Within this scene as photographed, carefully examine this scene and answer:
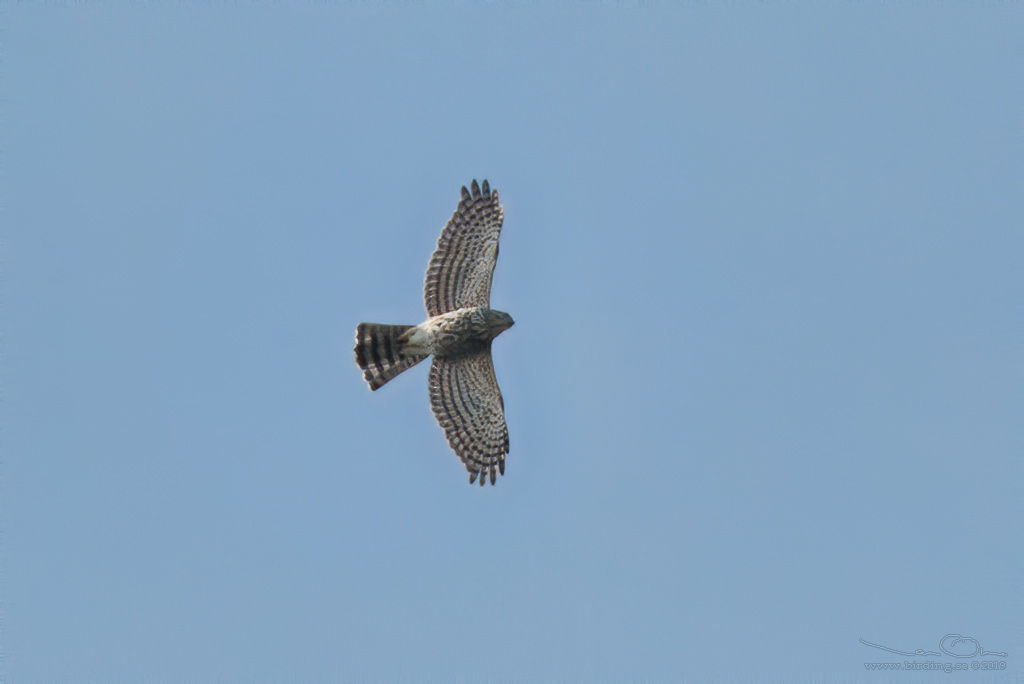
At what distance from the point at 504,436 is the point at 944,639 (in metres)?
7.55

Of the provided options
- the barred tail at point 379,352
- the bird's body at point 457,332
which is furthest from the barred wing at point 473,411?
the barred tail at point 379,352

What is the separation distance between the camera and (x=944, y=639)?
→ 59.4 feet

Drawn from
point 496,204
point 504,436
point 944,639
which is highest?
point 496,204

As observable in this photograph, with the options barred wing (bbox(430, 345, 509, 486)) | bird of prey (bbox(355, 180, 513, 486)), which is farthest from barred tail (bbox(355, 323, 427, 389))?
barred wing (bbox(430, 345, 509, 486))

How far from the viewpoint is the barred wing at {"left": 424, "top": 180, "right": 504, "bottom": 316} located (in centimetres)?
1872

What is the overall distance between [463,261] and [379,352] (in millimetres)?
1994

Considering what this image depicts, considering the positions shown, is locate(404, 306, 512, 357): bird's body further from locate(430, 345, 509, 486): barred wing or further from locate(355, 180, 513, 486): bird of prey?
locate(430, 345, 509, 486): barred wing

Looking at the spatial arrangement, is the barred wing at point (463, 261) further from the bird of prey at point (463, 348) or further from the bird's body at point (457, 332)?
the bird's body at point (457, 332)

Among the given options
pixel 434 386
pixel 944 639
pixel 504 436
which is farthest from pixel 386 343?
pixel 944 639

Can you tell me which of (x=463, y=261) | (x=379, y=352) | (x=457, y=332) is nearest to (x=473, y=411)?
(x=457, y=332)

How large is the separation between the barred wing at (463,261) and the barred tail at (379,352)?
0.73 m

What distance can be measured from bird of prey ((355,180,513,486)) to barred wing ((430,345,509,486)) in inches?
0.6

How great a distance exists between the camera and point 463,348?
60.6 ft

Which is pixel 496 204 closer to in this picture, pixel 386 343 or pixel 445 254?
pixel 445 254
